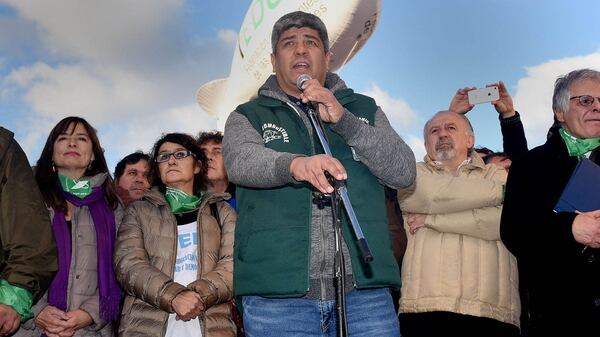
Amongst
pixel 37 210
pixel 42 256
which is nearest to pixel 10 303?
pixel 42 256

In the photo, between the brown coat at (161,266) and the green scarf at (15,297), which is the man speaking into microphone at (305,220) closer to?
the green scarf at (15,297)

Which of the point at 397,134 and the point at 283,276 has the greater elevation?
the point at 397,134

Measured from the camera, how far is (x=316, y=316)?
2600 millimetres

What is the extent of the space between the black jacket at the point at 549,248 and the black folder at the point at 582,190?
7cm

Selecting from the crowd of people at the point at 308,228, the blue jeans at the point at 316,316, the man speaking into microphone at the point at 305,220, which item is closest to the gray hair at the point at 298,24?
Result: the crowd of people at the point at 308,228

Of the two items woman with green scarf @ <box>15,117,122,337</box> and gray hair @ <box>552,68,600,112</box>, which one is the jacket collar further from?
woman with green scarf @ <box>15,117,122,337</box>

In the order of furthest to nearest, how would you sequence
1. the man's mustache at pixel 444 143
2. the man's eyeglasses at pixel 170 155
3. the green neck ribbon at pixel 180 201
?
the man's eyeglasses at pixel 170 155 < the man's mustache at pixel 444 143 < the green neck ribbon at pixel 180 201

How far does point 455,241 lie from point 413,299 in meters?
0.44

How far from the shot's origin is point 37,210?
3.02 meters

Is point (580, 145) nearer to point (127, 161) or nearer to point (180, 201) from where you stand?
point (180, 201)

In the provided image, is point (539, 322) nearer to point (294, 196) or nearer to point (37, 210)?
point (294, 196)

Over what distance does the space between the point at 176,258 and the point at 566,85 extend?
2.57 metres

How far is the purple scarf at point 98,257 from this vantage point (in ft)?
13.1

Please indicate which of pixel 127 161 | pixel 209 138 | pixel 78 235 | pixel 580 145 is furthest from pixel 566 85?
pixel 127 161
